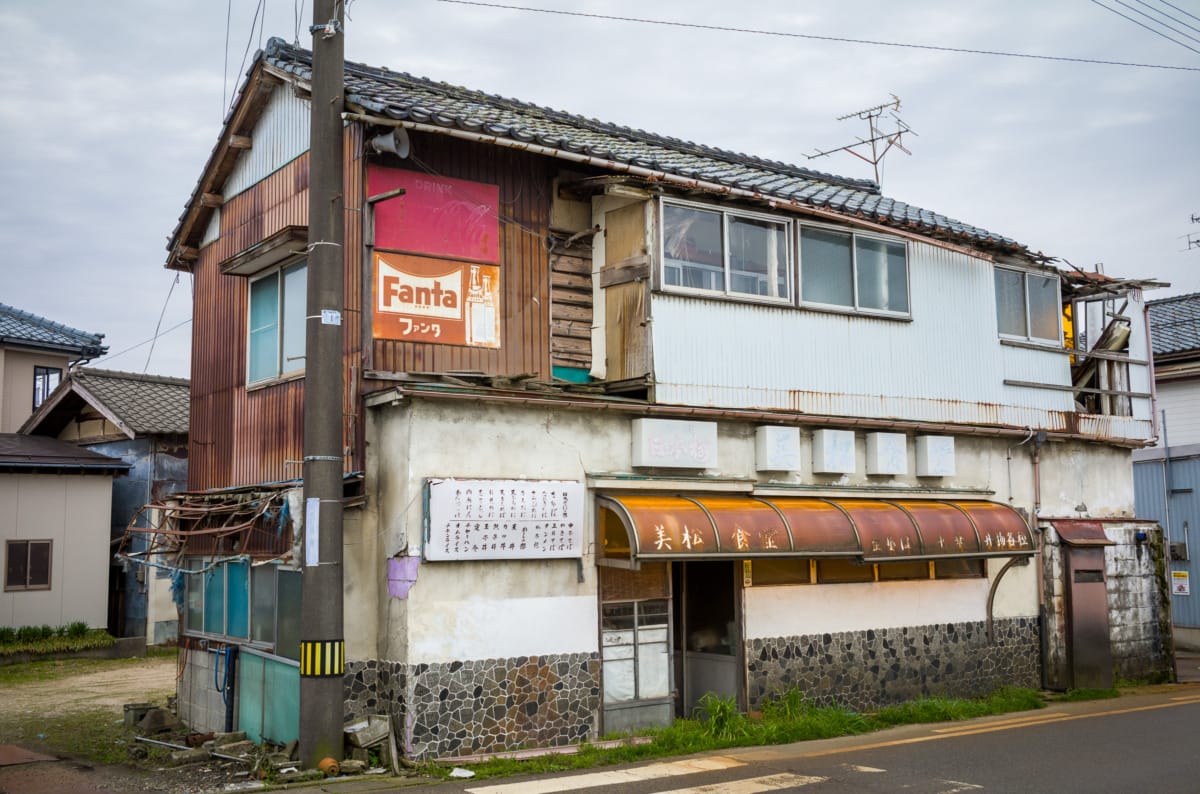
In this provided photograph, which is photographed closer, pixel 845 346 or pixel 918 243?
pixel 845 346

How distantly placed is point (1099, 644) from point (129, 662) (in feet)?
67.3

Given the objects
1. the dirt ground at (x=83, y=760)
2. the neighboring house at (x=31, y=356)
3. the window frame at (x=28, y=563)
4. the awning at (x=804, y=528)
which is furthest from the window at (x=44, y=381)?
the awning at (x=804, y=528)

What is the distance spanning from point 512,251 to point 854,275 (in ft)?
18.3

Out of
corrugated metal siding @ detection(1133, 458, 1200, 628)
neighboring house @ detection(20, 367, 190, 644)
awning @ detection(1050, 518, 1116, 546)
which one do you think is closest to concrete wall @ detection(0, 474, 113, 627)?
neighboring house @ detection(20, 367, 190, 644)

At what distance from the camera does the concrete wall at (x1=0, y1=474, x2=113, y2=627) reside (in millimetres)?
24906

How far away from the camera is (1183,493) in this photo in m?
24.8

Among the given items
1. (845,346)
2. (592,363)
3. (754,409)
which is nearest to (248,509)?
(592,363)

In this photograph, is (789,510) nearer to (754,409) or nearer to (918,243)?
(754,409)

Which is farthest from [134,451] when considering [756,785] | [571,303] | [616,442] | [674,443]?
[756,785]

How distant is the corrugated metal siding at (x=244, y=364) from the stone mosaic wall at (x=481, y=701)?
98.7 inches

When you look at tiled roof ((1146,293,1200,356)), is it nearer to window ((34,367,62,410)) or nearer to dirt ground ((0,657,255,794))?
dirt ground ((0,657,255,794))

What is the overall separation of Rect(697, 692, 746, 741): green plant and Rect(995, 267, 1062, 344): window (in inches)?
339

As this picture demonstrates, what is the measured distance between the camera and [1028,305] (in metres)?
18.6

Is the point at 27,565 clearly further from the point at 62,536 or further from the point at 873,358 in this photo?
the point at 873,358
